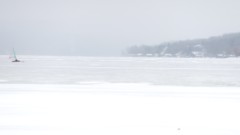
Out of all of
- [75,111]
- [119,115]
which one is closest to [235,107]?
[119,115]

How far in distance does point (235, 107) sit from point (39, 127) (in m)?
5.65

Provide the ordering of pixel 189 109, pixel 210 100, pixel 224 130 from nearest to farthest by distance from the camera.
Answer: pixel 224 130 → pixel 189 109 → pixel 210 100

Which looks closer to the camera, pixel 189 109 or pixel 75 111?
pixel 75 111

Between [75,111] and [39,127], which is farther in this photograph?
[75,111]

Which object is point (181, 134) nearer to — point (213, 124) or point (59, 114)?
point (213, 124)

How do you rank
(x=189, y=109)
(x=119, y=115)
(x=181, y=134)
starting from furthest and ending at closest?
1. (x=189, y=109)
2. (x=119, y=115)
3. (x=181, y=134)

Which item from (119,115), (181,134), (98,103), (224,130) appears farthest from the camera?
(98,103)

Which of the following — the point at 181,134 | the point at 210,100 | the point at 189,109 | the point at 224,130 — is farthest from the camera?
the point at 210,100

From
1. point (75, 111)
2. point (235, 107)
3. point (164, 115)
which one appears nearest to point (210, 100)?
point (235, 107)

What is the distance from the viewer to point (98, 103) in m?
9.41

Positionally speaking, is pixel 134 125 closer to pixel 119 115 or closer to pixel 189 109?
pixel 119 115

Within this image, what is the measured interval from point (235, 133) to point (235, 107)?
10.2 ft

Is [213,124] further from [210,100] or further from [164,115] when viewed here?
[210,100]

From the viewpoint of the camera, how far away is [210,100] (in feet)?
34.2
